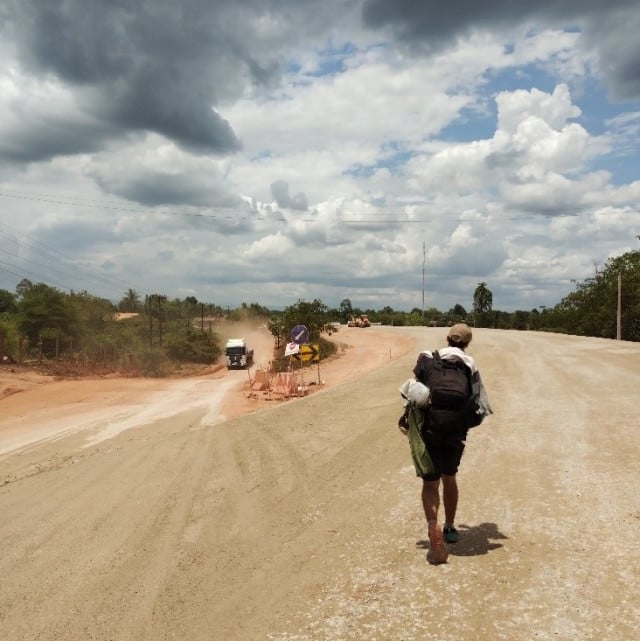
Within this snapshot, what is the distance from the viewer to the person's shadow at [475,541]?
207 inches

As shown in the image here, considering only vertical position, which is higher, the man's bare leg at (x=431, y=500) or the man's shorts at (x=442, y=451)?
the man's shorts at (x=442, y=451)

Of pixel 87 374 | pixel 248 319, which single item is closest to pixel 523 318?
pixel 248 319

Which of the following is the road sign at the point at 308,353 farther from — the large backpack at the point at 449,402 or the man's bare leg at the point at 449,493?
the large backpack at the point at 449,402

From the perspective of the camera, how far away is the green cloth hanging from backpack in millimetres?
4945

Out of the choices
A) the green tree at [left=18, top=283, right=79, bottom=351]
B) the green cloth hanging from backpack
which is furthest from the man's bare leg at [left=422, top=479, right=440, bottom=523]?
the green tree at [left=18, top=283, right=79, bottom=351]

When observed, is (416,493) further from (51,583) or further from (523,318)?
(523,318)

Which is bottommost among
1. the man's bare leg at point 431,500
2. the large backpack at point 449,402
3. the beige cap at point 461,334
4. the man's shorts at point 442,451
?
the man's bare leg at point 431,500

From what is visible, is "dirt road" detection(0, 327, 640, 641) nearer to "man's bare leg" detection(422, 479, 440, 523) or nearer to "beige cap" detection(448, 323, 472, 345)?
"man's bare leg" detection(422, 479, 440, 523)

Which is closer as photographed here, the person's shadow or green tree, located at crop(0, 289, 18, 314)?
the person's shadow

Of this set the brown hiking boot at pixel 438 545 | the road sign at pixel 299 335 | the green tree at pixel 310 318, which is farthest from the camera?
the green tree at pixel 310 318

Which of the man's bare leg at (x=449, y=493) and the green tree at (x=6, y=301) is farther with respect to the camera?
the green tree at (x=6, y=301)

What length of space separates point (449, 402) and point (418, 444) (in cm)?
46

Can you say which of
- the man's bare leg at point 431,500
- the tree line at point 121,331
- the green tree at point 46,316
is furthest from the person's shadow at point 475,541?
the green tree at point 46,316

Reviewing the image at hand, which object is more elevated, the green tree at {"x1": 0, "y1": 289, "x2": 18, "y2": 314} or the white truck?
the green tree at {"x1": 0, "y1": 289, "x2": 18, "y2": 314}
